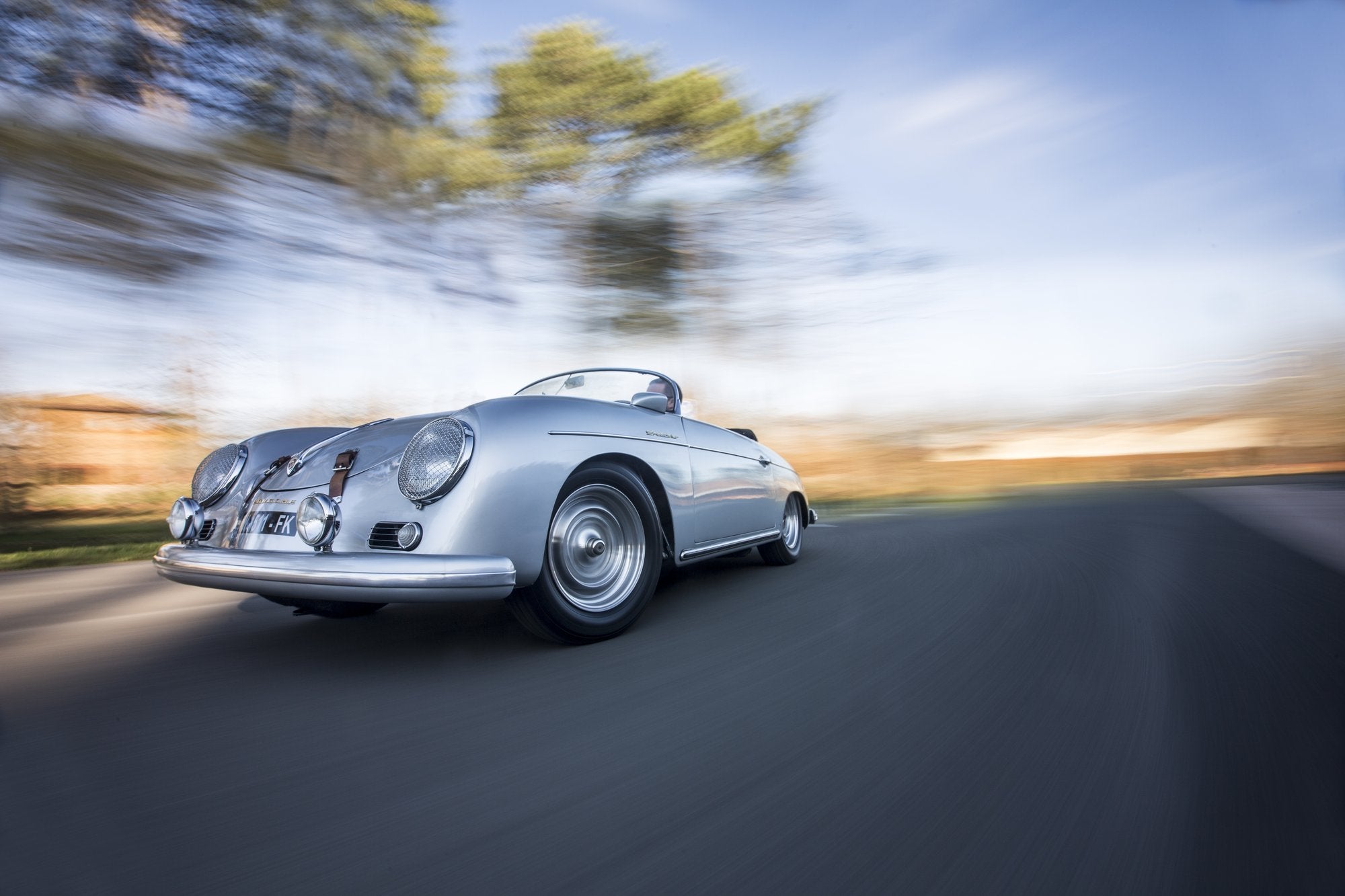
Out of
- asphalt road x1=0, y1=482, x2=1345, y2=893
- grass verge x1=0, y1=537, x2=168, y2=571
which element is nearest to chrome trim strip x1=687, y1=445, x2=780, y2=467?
asphalt road x1=0, y1=482, x2=1345, y2=893

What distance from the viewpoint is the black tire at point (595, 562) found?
265 cm

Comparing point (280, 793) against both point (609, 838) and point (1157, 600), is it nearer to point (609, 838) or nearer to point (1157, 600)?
point (609, 838)

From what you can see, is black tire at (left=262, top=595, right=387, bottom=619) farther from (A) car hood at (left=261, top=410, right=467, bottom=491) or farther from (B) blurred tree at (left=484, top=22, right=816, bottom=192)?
(B) blurred tree at (left=484, top=22, right=816, bottom=192)

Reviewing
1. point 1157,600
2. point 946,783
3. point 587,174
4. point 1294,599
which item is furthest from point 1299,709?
point 587,174

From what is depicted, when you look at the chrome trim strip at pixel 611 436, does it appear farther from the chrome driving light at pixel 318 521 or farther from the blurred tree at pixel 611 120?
the blurred tree at pixel 611 120

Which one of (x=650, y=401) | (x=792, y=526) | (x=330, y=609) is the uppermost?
(x=650, y=401)

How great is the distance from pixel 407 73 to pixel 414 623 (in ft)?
25.8

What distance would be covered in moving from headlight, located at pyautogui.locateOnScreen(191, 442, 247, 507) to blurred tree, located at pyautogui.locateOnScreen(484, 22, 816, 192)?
8326 mm

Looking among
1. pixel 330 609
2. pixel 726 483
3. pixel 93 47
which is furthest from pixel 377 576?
pixel 93 47

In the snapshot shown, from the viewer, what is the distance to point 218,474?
10.5 ft

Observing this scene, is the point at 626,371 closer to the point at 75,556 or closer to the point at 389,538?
the point at 389,538

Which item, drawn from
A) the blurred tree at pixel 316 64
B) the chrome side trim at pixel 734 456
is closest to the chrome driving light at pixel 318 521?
the chrome side trim at pixel 734 456

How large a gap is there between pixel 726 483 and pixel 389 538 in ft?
6.18

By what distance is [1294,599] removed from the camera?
11.5 feet
